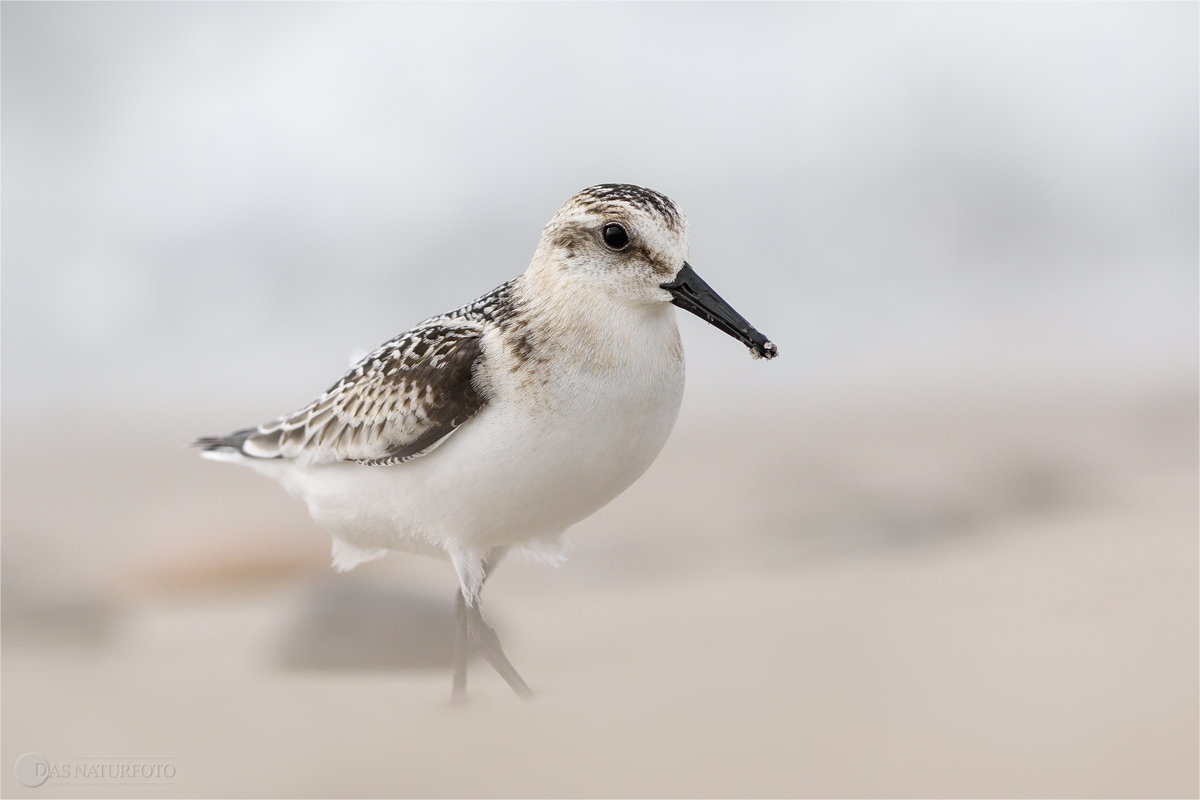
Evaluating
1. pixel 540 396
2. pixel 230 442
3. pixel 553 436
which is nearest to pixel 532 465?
pixel 553 436

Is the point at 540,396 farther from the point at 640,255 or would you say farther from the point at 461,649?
the point at 461,649

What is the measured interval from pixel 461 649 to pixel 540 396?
136 centimetres

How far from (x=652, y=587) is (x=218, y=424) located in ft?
20.3

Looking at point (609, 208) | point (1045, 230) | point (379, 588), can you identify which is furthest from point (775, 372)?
point (609, 208)

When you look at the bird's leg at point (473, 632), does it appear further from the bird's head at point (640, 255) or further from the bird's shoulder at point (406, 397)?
the bird's head at point (640, 255)

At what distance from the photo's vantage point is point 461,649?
4910 mm

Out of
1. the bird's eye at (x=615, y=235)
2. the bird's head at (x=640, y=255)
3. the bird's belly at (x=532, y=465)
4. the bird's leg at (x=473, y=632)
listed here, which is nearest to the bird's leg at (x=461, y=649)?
the bird's leg at (x=473, y=632)

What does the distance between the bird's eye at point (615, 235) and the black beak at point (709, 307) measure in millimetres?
222

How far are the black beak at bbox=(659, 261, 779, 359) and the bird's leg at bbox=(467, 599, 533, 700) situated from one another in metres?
1.60

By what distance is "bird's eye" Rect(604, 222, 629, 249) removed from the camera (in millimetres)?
4219

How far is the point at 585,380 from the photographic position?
4.20 m

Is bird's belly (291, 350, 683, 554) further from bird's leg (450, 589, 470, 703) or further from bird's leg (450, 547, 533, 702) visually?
bird's leg (450, 589, 470, 703)

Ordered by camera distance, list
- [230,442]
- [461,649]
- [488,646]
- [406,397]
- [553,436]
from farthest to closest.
A: [230,442]
[461,649]
[488,646]
[406,397]
[553,436]

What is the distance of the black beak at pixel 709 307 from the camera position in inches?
166
